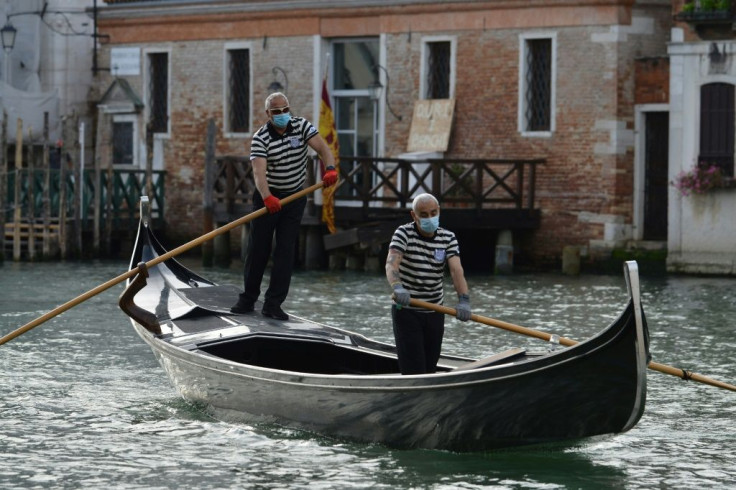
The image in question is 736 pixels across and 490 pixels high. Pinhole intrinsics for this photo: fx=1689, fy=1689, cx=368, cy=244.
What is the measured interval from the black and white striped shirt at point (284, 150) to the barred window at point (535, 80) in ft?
30.5

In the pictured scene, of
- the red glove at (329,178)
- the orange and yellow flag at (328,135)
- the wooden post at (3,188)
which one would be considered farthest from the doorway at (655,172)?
the red glove at (329,178)

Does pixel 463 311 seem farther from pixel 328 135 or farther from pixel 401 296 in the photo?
pixel 328 135

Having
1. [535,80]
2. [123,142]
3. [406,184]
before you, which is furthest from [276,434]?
[123,142]

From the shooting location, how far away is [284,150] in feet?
28.3

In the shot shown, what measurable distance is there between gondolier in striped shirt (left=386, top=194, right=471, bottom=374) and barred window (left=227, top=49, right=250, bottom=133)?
42.6 feet

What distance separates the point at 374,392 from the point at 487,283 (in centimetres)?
896

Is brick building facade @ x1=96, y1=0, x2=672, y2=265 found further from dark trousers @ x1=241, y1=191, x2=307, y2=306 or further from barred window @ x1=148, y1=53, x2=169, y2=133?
dark trousers @ x1=241, y1=191, x2=307, y2=306

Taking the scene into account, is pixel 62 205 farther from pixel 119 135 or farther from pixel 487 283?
pixel 487 283

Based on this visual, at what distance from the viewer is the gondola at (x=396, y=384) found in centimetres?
657

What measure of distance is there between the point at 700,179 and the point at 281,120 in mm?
8427

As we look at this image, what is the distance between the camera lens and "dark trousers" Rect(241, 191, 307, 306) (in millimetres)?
8695

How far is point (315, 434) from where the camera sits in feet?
24.2

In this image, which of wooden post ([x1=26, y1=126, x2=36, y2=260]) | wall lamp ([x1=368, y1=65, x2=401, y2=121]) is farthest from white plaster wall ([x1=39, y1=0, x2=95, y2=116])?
wall lamp ([x1=368, y1=65, x2=401, y2=121])

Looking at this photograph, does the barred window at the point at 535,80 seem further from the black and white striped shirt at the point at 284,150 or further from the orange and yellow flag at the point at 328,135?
the black and white striped shirt at the point at 284,150
